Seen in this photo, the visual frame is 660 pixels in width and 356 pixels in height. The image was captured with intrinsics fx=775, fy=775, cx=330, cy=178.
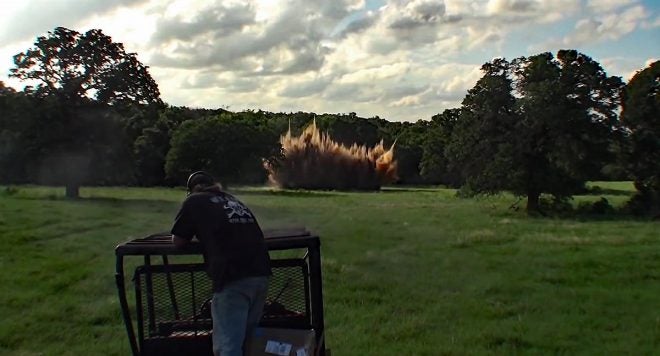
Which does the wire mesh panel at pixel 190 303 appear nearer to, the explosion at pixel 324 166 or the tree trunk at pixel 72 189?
the tree trunk at pixel 72 189

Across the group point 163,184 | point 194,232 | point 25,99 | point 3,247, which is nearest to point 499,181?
point 3,247

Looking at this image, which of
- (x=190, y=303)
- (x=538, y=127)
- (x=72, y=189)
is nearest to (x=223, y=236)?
(x=190, y=303)

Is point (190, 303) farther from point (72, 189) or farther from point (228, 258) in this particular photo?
point (72, 189)

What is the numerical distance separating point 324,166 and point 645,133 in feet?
129

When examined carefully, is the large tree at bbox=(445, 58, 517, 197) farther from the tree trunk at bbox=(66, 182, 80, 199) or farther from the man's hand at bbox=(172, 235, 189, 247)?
the man's hand at bbox=(172, 235, 189, 247)

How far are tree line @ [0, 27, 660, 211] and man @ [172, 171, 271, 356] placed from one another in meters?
26.7

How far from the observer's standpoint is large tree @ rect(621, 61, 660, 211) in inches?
1246

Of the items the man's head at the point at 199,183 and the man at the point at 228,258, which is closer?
the man at the point at 228,258

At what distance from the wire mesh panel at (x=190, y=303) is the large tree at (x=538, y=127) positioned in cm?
→ 2557

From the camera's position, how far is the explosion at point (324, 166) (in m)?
67.7

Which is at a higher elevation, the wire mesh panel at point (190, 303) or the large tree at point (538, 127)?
the large tree at point (538, 127)

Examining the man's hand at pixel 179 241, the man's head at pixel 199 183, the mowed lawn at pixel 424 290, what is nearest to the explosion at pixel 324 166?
the mowed lawn at pixel 424 290

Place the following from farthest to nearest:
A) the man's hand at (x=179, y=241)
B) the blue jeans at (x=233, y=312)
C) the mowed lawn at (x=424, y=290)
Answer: the mowed lawn at (x=424, y=290)
the man's hand at (x=179, y=241)
the blue jeans at (x=233, y=312)

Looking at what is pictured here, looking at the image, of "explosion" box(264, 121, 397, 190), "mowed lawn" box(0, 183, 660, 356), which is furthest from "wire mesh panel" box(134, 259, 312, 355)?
"explosion" box(264, 121, 397, 190)
